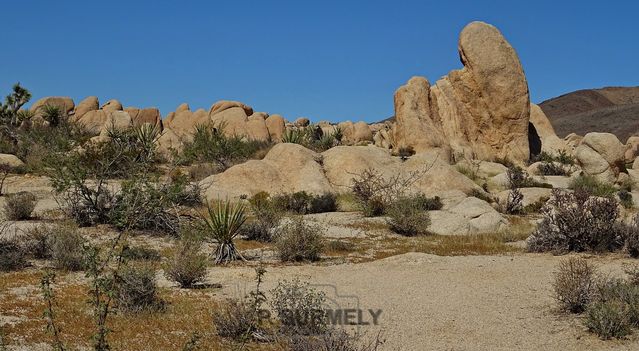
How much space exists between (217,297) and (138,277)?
141cm

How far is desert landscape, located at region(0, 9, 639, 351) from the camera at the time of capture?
8047 mm

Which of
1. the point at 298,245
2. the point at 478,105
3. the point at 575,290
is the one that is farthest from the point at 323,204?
the point at 478,105

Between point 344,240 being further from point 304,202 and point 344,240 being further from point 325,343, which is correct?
point 325,343

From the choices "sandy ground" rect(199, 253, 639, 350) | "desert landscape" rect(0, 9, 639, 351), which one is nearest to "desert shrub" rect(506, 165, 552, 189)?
"desert landscape" rect(0, 9, 639, 351)

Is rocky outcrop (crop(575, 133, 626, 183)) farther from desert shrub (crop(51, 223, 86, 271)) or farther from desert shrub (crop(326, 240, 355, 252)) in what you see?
desert shrub (crop(51, 223, 86, 271))

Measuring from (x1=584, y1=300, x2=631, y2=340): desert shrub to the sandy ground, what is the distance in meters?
0.12

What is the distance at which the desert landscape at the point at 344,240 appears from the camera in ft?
26.4

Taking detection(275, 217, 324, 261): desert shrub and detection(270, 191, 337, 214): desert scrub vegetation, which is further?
detection(270, 191, 337, 214): desert scrub vegetation

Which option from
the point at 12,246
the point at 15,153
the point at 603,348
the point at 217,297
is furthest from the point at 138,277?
the point at 15,153

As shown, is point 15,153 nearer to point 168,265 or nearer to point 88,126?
point 88,126

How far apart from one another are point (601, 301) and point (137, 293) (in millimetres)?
6411

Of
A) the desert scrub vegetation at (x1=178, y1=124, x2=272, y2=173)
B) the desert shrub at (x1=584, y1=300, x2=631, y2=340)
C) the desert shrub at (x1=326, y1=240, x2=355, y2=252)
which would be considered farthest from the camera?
the desert scrub vegetation at (x1=178, y1=124, x2=272, y2=173)

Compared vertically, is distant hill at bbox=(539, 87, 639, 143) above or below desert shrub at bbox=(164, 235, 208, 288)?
above

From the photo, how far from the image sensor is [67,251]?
12.1 meters
